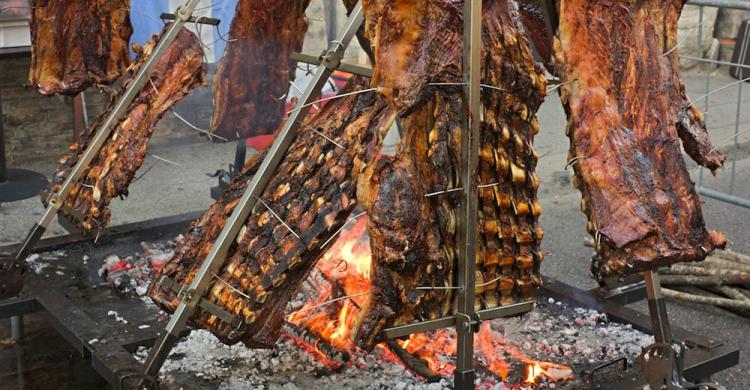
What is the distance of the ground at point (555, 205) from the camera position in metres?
4.65

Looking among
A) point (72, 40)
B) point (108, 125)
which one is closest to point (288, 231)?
point (108, 125)

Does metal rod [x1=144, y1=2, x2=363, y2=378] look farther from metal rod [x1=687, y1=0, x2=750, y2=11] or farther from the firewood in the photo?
the firewood

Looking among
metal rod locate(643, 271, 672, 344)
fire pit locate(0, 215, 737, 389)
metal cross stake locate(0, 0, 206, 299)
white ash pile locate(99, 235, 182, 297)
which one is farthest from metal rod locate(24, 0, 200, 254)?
metal rod locate(643, 271, 672, 344)

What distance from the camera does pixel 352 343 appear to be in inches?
143

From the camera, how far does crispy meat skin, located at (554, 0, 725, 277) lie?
2.64m

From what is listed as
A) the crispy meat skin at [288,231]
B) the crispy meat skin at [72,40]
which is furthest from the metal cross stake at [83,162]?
the crispy meat skin at [288,231]

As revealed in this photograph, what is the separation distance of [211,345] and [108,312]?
2.08 ft

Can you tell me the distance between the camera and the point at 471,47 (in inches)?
104

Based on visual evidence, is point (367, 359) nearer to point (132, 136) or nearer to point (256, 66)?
point (132, 136)

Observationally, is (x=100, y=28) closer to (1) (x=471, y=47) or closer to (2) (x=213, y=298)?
(2) (x=213, y=298)

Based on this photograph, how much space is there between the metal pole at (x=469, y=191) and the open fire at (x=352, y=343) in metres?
0.66

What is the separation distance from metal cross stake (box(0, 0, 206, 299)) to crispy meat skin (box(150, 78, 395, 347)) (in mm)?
956

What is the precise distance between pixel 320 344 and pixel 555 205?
11.0ft

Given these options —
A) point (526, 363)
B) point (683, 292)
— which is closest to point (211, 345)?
point (526, 363)
